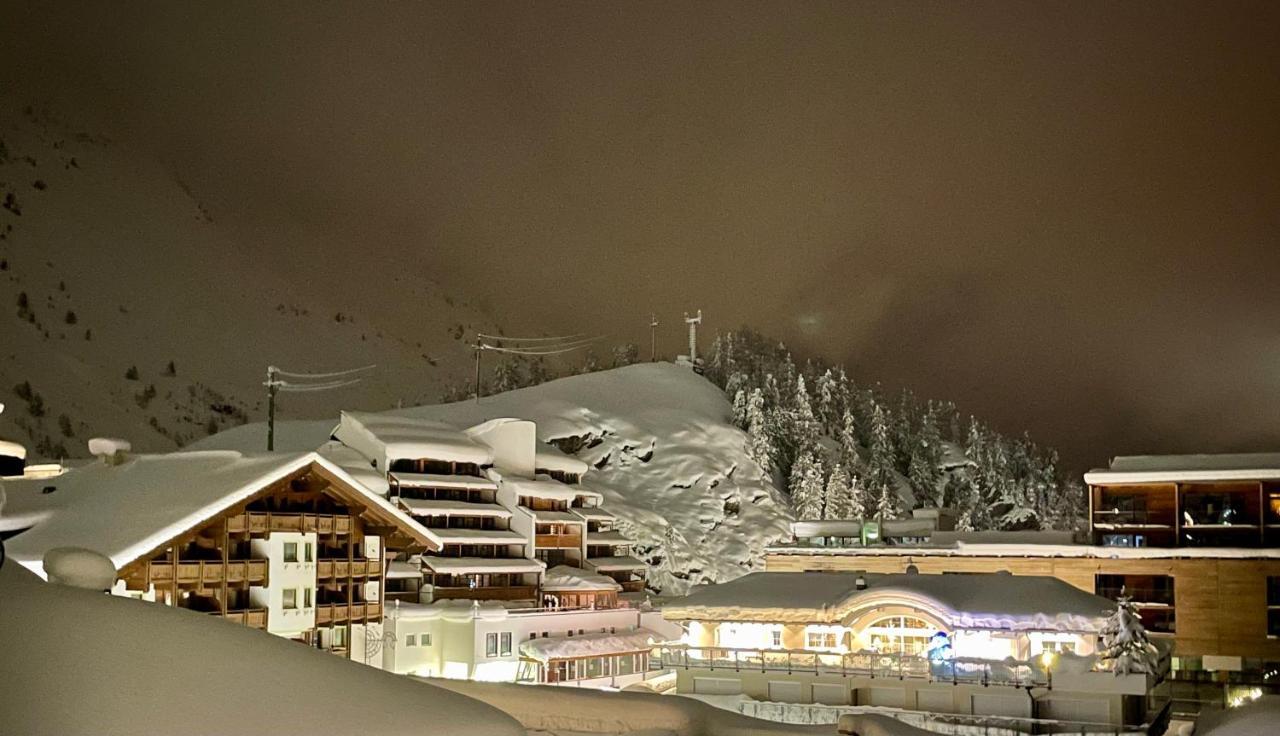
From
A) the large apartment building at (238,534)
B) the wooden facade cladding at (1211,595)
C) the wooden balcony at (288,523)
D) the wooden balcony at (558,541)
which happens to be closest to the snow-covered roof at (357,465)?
the large apartment building at (238,534)

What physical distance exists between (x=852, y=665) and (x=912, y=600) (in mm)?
3567

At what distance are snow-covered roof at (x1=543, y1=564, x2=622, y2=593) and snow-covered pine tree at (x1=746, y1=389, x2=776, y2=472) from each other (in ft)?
125

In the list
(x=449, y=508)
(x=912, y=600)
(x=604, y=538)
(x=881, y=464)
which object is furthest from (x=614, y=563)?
(x=881, y=464)

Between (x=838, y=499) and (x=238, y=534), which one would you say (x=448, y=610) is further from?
(x=838, y=499)

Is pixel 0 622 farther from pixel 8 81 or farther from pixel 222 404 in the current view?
pixel 8 81

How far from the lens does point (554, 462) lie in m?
60.4

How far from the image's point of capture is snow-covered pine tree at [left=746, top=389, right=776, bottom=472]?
92.9m

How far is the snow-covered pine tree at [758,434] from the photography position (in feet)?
305

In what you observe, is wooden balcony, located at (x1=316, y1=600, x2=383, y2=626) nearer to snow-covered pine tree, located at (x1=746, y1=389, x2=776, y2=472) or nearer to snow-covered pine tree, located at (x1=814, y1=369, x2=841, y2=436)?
snow-covered pine tree, located at (x1=746, y1=389, x2=776, y2=472)

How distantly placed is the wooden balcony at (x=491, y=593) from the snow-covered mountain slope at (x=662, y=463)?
81.9 feet

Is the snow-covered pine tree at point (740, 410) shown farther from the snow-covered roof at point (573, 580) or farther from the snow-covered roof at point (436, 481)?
the snow-covered roof at point (436, 481)

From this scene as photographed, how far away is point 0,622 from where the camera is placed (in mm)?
4988

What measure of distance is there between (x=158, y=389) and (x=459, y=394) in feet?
133

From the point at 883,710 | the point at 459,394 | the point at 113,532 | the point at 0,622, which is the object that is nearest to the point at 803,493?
the point at 459,394
